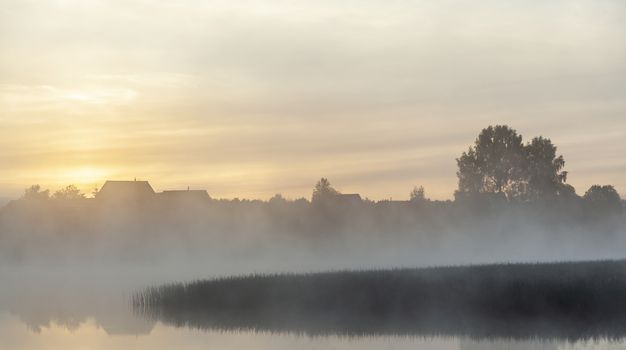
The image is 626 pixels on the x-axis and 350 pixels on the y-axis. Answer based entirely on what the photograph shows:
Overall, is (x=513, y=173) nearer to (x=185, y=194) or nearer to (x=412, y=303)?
(x=185, y=194)

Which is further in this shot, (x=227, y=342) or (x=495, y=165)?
(x=495, y=165)

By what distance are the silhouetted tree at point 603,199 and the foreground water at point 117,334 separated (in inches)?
2289

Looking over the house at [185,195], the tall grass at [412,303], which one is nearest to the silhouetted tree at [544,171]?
the house at [185,195]

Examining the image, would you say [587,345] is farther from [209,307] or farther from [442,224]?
[442,224]

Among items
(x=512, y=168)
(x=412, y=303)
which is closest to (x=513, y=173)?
(x=512, y=168)

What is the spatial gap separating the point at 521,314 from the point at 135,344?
14.9 m

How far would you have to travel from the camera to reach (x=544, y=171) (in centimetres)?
9425

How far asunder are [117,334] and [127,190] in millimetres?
79543

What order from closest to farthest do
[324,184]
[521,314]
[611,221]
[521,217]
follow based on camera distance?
[521,314]
[521,217]
[611,221]
[324,184]

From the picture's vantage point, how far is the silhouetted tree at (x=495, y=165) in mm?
95750

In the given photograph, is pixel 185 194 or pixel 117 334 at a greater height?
pixel 185 194

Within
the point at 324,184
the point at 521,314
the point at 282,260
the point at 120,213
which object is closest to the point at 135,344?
the point at 521,314

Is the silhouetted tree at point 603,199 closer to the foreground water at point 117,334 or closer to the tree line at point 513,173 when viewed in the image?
the tree line at point 513,173

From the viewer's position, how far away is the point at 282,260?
80.3m
